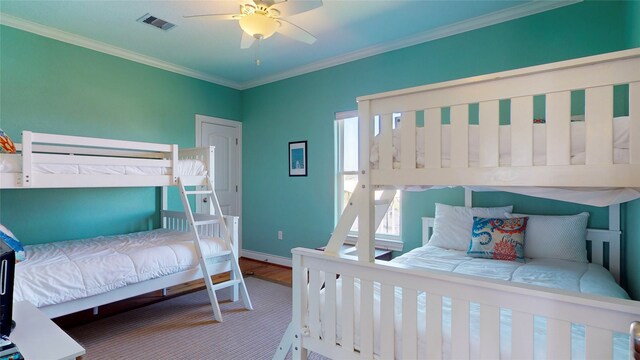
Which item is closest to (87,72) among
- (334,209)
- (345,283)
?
(334,209)

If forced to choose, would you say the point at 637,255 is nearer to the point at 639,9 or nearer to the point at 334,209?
the point at 639,9

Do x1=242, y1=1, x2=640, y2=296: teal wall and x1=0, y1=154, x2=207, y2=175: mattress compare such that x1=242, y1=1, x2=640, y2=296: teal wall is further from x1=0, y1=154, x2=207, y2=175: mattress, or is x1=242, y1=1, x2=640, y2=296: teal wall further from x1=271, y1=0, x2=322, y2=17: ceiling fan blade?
x1=271, y1=0, x2=322, y2=17: ceiling fan blade

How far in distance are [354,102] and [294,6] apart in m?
1.66

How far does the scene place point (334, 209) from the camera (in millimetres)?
3797

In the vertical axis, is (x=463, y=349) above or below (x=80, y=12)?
below

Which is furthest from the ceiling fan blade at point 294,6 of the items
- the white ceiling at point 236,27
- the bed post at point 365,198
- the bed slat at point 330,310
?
the bed slat at point 330,310

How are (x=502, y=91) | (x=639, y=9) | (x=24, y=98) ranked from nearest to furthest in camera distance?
(x=502, y=91)
(x=639, y=9)
(x=24, y=98)

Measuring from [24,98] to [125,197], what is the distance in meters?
1.26

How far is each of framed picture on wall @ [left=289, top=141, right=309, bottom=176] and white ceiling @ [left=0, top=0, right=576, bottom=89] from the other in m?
0.96

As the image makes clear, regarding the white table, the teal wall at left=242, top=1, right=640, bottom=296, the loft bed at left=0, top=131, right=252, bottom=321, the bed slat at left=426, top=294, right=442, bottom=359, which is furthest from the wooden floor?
the bed slat at left=426, top=294, right=442, bottom=359

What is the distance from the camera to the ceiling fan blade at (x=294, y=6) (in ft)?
6.61

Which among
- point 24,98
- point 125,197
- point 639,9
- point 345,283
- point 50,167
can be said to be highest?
point 639,9

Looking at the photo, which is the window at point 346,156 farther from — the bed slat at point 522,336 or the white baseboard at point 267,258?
the bed slat at point 522,336

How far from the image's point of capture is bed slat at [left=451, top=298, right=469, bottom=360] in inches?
45.6
